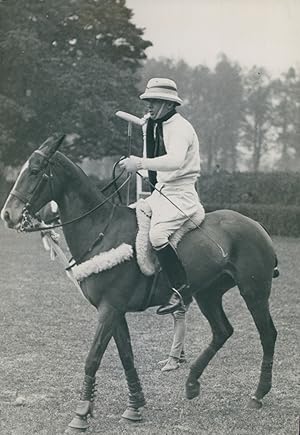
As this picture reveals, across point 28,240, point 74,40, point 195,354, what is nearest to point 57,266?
point 28,240

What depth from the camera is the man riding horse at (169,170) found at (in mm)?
5199

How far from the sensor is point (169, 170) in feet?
17.1

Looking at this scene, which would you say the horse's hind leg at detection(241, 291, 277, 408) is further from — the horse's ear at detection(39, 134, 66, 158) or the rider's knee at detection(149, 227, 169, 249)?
Result: the horse's ear at detection(39, 134, 66, 158)

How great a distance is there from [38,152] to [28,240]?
1639cm

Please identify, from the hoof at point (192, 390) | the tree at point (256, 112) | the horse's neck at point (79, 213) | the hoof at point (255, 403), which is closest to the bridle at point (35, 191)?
the horse's neck at point (79, 213)

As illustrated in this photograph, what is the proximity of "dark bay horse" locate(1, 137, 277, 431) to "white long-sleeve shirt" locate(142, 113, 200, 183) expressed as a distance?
0.43 metres

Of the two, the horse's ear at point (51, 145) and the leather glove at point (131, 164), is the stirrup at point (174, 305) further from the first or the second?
the horse's ear at point (51, 145)

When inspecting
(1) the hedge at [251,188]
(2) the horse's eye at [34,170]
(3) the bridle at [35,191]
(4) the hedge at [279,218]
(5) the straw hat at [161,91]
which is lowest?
(4) the hedge at [279,218]

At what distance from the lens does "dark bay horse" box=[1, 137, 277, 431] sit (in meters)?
5.14

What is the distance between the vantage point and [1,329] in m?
8.73

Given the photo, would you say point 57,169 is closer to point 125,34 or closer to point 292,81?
point 125,34

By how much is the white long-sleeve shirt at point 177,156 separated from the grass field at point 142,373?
75.5 inches

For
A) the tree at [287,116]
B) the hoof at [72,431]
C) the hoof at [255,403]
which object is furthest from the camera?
the tree at [287,116]

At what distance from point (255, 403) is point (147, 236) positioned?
1.67m
